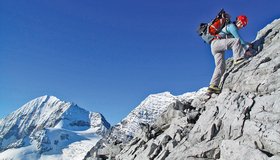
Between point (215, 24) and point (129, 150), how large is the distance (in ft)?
28.9

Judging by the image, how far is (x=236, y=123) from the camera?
11992mm

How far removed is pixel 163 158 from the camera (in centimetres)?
1429

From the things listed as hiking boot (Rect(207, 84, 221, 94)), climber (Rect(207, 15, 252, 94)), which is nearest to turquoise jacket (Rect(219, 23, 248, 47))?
climber (Rect(207, 15, 252, 94))

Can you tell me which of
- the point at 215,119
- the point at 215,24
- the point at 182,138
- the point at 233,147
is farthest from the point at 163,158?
the point at 215,24

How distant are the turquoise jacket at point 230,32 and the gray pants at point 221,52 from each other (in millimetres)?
301

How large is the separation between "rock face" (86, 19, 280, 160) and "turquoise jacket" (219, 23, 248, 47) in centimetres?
131

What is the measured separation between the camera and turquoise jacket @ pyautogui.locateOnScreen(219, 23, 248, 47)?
1686 cm

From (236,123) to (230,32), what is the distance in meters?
6.91

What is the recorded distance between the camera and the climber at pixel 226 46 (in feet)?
54.8

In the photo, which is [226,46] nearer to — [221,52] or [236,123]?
[221,52]

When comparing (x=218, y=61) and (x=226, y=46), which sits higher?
(x=226, y=46)

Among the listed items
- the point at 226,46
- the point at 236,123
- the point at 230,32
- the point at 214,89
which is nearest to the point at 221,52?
the point at 226,46

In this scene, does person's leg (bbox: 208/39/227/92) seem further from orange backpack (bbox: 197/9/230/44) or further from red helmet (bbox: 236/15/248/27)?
red helmet (bbox: 236/15/248/27)

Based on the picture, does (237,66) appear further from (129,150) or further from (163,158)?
(129,150)
